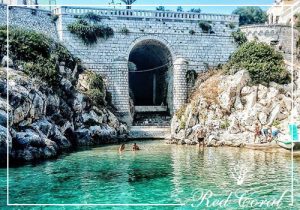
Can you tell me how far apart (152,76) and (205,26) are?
834 cm

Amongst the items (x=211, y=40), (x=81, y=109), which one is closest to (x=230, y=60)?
(x=211, y=40)

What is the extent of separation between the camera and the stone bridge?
30.7 m

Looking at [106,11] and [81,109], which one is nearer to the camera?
[81,109]

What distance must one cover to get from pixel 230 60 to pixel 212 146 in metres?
9.55

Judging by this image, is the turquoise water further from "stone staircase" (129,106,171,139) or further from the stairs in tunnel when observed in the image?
the stairs in tunnel

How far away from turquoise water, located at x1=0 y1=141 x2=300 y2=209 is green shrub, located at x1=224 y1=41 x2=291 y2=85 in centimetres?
798

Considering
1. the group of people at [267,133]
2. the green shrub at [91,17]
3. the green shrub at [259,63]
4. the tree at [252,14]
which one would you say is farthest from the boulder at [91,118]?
the tree at [252,14]

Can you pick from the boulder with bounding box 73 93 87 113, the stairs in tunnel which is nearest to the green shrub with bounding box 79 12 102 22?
the boulder with bounding box 73 93 87 113

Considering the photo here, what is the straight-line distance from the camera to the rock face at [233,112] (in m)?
25.7

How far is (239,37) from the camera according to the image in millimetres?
33812

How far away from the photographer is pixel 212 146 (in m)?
25.6

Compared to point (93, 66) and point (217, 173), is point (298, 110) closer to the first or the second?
point (217, 173)

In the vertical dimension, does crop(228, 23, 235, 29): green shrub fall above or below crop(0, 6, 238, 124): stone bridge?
above

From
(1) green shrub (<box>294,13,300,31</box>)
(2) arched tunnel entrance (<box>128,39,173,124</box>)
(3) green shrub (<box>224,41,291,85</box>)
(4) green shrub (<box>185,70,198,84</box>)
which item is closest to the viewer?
(3) green shrub (<box>224,41,291,85</box>)
